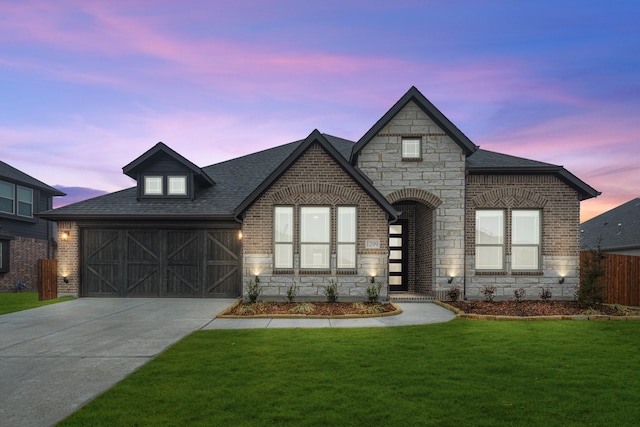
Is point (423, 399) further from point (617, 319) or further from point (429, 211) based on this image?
point (429, 211)

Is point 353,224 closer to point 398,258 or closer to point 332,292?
point 332,292

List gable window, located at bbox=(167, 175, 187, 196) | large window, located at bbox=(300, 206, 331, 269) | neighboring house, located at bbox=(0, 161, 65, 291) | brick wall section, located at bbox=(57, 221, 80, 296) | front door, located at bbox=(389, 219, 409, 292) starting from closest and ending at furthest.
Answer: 1. large window, located at bbox=(300, 206, 331, 269)
2. brick wall section, located at bbox=(57, 221, 80, 296)
3. front door, located at bbox=(389, 219, 409, 292)
4. gable window, located at bbox=(167, 175, 187, 196)
5. neighboring house, located at bbox=(0, 161, 65, 291)

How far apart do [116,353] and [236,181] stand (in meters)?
12.0

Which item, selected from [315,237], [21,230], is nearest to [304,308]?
[315,237]

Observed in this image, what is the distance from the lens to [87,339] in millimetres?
8812

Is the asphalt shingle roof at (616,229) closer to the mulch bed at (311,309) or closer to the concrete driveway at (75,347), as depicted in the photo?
the mulch bed at (311,309)

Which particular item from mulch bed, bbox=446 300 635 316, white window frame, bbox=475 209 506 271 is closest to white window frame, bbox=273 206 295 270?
mulch bed, bbox=446 300 635 316

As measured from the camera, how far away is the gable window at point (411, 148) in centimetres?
1505

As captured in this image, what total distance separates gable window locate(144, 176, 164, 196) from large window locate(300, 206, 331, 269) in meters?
7.08

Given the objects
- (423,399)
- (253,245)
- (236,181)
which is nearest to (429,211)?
(253,245)

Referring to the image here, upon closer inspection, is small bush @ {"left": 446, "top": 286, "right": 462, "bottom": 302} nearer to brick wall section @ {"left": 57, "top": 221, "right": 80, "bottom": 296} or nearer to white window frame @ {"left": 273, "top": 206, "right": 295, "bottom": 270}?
white window frame @ {"left": 273, "top": 206, "right": 295, "bottom": 270}

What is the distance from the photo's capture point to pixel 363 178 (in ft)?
45.6

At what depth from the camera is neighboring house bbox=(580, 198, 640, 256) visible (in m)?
25.8

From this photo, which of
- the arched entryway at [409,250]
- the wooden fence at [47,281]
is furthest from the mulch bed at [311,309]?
the wooden fence at [47,281]
